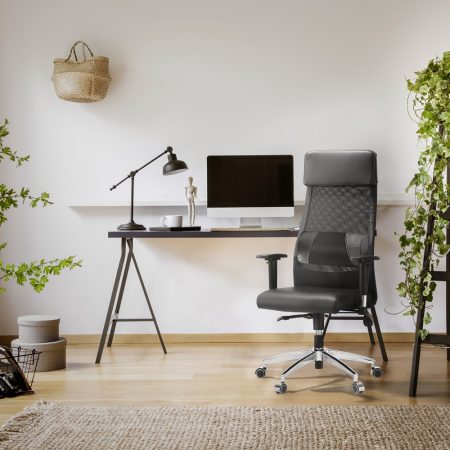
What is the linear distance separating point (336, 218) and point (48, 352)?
1810mm

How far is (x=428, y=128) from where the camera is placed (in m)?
3.42

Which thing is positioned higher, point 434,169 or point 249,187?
point 434,169

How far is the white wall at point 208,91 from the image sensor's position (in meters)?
4.91

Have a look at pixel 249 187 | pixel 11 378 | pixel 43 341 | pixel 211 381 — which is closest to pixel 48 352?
pixel 43 341

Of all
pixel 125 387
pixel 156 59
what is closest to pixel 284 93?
pixel 156 59

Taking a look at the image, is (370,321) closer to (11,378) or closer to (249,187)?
(249,187)

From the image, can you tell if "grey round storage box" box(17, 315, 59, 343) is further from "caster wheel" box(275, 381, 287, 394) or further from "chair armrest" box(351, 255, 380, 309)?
"chair armrest" box(351, 255, 380, 309)

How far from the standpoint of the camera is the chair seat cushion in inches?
139

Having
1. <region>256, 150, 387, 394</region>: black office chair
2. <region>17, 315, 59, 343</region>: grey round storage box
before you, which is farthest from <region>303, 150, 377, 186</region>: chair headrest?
<region>17, 315, 59, 343</region>: grey round storage box

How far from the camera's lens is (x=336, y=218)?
13.7 feet

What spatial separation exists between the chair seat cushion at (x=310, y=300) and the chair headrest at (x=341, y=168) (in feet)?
2.21

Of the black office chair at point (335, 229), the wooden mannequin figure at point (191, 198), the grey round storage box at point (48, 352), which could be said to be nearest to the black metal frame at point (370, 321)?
the black office chair at point (335, 229)

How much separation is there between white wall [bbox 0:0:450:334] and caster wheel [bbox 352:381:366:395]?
4.92ft

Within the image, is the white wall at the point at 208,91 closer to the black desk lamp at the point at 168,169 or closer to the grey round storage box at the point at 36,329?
the black desk lamp at the point at 168,169
